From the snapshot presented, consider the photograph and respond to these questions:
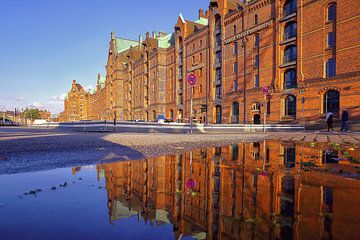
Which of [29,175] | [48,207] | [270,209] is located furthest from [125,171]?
[270,209]

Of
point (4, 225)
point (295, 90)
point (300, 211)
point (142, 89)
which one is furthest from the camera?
point (142, 89)

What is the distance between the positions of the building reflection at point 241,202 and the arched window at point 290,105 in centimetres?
2448

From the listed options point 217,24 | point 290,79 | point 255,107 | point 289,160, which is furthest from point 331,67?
point 289,160

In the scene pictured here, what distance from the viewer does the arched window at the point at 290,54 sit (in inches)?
1010

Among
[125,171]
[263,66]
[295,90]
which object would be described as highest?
[263,66]

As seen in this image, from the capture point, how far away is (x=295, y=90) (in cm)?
2466

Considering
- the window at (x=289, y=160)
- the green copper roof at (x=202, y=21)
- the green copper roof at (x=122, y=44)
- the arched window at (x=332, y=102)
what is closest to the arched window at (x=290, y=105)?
the arched window at (x=332, y=102)

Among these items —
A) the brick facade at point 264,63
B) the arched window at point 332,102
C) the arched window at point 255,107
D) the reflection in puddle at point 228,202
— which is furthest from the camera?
the arched window at point 255,107

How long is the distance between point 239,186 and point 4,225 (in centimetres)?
212

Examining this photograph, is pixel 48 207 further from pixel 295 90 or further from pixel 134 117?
pixel 134 117

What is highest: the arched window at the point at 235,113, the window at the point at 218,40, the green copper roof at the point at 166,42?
the green copper roof at the point at 166,42

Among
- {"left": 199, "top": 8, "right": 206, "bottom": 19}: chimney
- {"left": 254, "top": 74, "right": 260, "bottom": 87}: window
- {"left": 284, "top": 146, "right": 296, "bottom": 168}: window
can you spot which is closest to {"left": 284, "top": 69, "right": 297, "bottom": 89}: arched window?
{"left": 254, "top": 74, "right": 260, "bottom": 87}: window

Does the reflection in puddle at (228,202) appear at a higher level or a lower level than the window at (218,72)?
lower

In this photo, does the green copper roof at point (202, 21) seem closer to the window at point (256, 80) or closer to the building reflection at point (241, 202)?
the window at point (256, 80)
